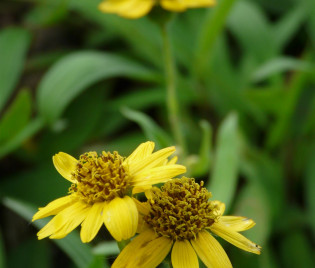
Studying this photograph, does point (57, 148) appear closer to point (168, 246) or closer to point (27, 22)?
point (27, 22)

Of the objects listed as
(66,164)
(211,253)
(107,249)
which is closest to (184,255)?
(211,253)

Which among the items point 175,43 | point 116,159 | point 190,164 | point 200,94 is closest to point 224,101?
point 200,94

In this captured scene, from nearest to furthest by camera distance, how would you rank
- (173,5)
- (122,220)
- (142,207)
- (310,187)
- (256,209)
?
(122,220) → (142,207) → (173,5) → (256,209) → (310,187)

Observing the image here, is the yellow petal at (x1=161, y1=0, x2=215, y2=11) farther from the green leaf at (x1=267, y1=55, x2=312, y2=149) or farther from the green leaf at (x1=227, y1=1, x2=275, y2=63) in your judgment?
the green leaf at (x1=227, y1=1, x2=275, y2=63)

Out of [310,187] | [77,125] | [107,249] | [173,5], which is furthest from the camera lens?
[77,125]

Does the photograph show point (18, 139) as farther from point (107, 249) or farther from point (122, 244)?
point (122, 244)

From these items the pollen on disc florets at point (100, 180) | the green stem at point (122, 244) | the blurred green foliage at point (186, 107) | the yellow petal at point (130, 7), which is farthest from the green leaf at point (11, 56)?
the green stem at point (122, 244)

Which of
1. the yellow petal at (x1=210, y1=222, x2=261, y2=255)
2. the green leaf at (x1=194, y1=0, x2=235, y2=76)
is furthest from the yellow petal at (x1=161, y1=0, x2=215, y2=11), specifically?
the yellow petal at (x1=210, y1=222, x2=261, y2=255)

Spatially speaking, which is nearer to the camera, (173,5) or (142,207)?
(142,207)
